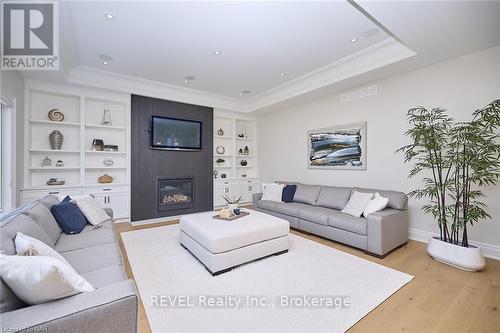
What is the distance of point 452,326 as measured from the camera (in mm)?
1693

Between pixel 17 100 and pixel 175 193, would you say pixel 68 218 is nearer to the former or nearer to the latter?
pixel 17 100

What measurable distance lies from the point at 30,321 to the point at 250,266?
201cm

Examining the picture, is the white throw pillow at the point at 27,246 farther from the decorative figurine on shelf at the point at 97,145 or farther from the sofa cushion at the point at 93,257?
the decorative figurine on shelf at the point at 97,145

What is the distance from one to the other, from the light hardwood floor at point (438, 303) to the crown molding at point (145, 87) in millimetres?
3362

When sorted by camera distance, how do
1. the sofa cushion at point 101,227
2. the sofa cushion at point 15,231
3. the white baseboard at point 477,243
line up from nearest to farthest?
1. the sofa cushion at point 15,231
2. the sofa cushion at point 101,227
3. the white baseboard at point 477,243

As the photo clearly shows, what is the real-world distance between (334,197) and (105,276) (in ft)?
11.4

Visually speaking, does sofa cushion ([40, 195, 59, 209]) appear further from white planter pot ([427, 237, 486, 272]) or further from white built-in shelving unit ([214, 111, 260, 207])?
white planter pot ([427, 237, 486, 272])

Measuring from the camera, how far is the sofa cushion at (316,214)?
3.52 m

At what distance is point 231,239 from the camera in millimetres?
2504

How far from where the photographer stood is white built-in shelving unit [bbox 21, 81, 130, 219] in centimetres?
397

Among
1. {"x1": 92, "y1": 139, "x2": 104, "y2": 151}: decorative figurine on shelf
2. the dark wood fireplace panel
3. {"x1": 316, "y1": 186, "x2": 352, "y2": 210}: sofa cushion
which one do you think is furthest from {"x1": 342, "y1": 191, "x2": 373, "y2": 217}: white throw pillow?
{"x1": 92, "y1": 139, "x2": 104, "y2": 151}: decorative figurine on shelf

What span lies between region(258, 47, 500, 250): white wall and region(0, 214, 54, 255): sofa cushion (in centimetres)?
447

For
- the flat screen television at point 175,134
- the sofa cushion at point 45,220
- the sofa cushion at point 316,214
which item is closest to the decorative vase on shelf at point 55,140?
the flat screen television at point 175,134

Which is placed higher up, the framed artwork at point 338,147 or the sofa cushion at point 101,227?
the framed artwork at point 338,147
